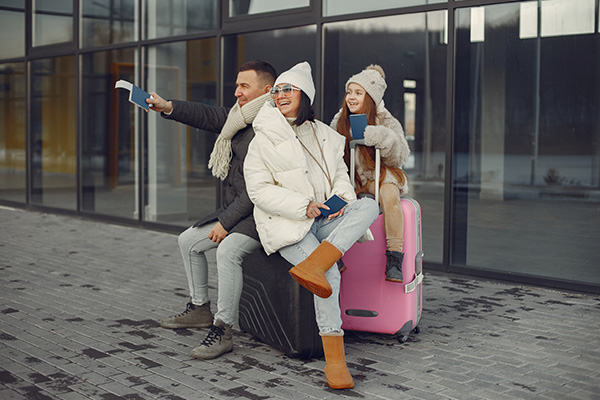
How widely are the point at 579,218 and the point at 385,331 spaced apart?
2.88m

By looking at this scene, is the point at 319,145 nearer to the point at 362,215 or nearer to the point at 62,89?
the point at 362,215

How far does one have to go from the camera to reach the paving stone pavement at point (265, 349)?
12.6 ft

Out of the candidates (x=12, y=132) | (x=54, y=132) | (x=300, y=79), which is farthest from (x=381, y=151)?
(x=12, y=132)

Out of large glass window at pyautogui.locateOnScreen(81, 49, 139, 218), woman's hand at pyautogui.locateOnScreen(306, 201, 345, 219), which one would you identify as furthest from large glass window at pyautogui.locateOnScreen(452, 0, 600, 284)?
large glass window at pyautogui.locateOnScreen(81, 49, 139, 218)

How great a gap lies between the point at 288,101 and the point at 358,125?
514 mm

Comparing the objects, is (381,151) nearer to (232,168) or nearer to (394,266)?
(394,266)

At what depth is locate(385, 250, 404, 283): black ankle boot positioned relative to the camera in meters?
4.51

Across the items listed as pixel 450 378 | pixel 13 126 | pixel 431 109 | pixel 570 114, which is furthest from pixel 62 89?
pixel 450 378

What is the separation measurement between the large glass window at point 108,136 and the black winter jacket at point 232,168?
578cm

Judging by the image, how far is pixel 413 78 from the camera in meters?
7.53

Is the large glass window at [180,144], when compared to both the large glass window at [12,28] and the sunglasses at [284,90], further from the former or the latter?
the sunglasses at [284,90]

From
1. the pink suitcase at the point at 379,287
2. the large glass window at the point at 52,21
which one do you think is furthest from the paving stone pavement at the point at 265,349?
the large glass window at the point at 52,21

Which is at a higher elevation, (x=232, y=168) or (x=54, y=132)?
(x=54, y=132)

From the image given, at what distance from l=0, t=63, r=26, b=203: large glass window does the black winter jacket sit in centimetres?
891
